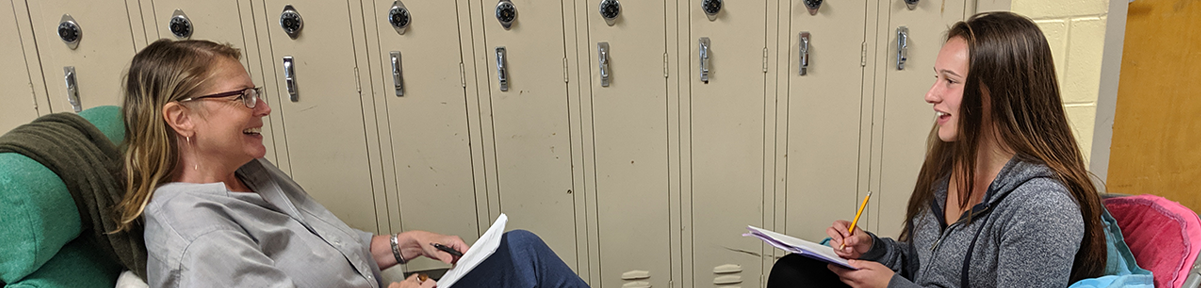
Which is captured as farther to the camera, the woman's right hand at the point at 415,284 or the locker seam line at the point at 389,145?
the locker seam line at the point at 389,145

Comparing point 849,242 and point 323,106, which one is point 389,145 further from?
point 849,242

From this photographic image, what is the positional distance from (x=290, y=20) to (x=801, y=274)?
4.79ft

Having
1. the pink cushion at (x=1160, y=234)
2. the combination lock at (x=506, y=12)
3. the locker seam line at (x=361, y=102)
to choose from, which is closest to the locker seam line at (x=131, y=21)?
the locker seam line at (x=361, y=102)

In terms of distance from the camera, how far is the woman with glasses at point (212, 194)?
1.07 m

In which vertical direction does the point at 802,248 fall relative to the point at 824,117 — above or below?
below

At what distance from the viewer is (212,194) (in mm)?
1146

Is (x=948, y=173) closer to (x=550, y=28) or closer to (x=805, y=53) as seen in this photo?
Answer: (x=805, y=53)

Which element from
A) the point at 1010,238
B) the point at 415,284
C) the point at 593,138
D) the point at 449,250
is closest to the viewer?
the point at 1010,238

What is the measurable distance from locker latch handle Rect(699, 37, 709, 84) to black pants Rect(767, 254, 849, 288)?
57 cm

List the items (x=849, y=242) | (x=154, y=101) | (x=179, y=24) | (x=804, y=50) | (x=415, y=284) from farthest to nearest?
(x=804, y=50), (x=179, y=24), (x=849, y=242), (x=415, y=284), (x=154, y=101)

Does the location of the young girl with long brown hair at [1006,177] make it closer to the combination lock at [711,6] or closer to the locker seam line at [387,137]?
the combination lock at [711,6]

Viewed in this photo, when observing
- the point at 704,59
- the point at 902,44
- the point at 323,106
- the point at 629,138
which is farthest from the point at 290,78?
the point at 902,44

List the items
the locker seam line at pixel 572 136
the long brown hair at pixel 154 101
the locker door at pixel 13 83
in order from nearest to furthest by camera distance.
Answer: the long brown hair at pixel 154 101
the locker door at pixel 13 83
the locker seam line at pixel 572 136

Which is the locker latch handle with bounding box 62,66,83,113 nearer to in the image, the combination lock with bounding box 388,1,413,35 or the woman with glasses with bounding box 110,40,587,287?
the woman with glasses with bounding box 110,40,587,287
